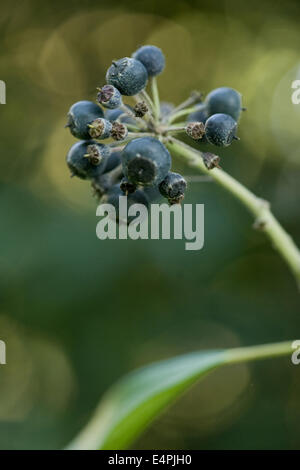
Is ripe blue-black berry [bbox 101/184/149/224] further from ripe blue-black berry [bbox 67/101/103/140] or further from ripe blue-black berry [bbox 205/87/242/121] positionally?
ripe blue-black berry [bbox 205/87/242/121]

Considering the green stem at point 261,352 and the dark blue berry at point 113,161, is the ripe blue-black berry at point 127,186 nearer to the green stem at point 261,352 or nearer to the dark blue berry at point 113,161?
the dark blue berry at point 113,161

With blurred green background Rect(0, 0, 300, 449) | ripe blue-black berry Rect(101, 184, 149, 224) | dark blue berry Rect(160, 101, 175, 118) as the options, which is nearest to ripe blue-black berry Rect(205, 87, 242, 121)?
dark blue berry Rect(160, 101, 175, 118)

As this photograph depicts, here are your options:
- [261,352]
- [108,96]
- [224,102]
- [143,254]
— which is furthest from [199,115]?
[143,254]

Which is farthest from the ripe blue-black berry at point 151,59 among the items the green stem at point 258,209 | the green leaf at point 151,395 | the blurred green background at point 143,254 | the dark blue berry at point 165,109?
the blurred green background at point 143,254

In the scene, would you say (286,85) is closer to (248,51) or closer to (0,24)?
(248,51)

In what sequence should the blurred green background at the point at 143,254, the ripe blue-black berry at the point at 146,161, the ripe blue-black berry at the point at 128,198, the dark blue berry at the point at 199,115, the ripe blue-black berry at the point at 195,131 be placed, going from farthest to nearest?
the blurred green background at the point at 143,254 → the dark blue berry at the point at 199,115 → the ripe blue-black berry at the point at 128,198 → the ripe blue-black berry at the point at 195,131 → the ripe blue-black berry at the point at 146,161
